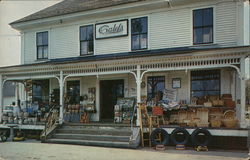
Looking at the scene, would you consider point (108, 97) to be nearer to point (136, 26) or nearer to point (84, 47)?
point (84, 47)

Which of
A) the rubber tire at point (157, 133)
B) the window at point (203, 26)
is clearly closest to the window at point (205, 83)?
the window at point (203, 26)

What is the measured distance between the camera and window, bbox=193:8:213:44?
1230cm

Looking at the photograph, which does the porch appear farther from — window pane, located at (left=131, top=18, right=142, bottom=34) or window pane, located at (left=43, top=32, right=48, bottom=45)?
window pane, located at (left=43, top=32, right=48, bottom=45)

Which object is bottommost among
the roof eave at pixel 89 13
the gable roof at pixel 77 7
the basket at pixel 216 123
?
the basket at pixel 216 123

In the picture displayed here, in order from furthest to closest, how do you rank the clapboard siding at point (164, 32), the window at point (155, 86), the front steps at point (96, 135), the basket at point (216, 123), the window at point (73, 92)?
the window at point (73, 92), the window at point (155, 86), the clapboard siding at point (164, 32), the front steps at point (96, 135), the basket at point (216, 123)

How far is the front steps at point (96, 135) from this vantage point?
35.6 feet

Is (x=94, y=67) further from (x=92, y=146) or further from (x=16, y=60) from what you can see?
(x=16, y=60)

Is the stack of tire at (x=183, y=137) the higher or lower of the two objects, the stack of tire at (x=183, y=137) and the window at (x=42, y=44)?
the lower

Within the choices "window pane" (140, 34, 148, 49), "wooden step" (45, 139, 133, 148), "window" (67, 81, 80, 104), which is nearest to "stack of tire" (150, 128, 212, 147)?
"wooden step" (45, 139, 133, 148)

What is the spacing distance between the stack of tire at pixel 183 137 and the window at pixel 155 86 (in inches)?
93.7

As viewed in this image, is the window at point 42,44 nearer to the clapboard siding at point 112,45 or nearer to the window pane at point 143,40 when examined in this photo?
the clapboard siding at point 112,45

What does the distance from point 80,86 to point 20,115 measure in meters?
3.55

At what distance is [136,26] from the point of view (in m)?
13.8

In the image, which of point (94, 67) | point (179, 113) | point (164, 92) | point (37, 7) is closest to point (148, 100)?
point (164, 92)
